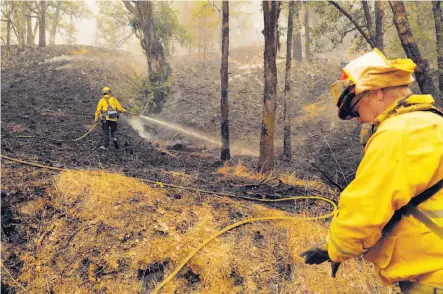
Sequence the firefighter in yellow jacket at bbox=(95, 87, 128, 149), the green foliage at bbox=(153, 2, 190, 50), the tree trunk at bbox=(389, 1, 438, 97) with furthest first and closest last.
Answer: the green foliage at bbox=(153, 2, 190, 50), the firefighter in yellow jacket at bbox=(95, 87, 128, 149), the tree trunk at bbox=(389, 1, 438, 97)

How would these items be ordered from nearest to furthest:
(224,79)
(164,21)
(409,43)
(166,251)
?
(166,251) → (409,43) → (224,79) → (164,21)

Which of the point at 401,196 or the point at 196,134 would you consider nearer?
the point at 401,196

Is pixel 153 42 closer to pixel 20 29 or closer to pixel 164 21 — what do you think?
pixel 164 21

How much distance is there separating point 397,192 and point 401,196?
2cm

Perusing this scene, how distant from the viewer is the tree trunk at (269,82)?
7.59 metres

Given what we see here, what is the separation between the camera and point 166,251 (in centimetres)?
356

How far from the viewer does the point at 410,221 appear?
1.39 m

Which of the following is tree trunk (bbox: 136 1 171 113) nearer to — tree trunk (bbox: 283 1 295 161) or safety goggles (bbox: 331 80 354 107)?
tree trunk (bbox: 283 1 295 161)

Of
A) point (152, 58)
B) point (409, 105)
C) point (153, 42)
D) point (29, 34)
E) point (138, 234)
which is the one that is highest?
point (29, 34)

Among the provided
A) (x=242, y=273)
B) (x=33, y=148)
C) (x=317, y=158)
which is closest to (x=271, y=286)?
(x=242, y=273)

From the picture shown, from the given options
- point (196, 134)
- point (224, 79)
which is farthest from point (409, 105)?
point (196, 134)

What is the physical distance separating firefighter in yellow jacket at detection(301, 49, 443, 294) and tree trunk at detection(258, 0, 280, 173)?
6.32 m

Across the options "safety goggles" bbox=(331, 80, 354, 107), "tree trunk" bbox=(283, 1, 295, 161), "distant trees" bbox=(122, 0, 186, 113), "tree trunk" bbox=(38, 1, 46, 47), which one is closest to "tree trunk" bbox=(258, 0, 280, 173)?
"tree trunk" bbox=(283, 1, 295, 161)

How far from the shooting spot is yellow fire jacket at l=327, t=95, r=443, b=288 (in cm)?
129
